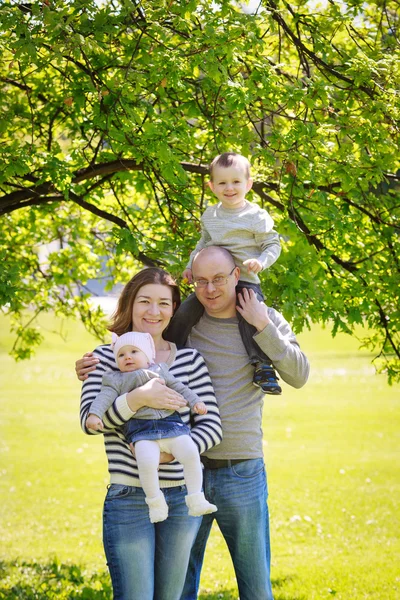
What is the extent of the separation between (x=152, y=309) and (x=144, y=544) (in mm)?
955

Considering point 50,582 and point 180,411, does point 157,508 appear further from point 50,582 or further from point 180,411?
point 50,582

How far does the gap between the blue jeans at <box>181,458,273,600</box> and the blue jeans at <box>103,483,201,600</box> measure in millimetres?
295

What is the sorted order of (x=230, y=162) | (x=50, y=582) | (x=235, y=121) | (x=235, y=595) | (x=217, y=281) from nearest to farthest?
(x=217, y=281), (x=230, y=162), (x=235, y=121), (x=235, y=595), (x=50, y=582)

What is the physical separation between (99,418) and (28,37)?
7.37 ft

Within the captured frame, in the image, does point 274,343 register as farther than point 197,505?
Yes

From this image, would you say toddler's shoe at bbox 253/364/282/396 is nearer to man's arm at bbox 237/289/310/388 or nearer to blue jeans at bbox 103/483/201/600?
man's arm at bbox 237/289/310/388

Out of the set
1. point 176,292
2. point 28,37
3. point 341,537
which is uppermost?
point 28,37

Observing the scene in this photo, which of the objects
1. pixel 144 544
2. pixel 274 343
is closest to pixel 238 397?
pixel 274 343

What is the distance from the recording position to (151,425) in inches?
123

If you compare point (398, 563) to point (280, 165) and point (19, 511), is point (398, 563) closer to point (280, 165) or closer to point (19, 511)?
point (280, 165)

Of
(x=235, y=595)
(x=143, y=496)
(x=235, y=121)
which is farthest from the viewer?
(x=235, y=595)

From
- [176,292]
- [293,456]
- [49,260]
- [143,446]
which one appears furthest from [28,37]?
[293,456]

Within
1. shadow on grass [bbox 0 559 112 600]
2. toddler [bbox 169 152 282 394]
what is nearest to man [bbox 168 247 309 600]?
toddler [bbox 169 152 282 394]

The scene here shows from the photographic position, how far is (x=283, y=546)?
10.1 m
